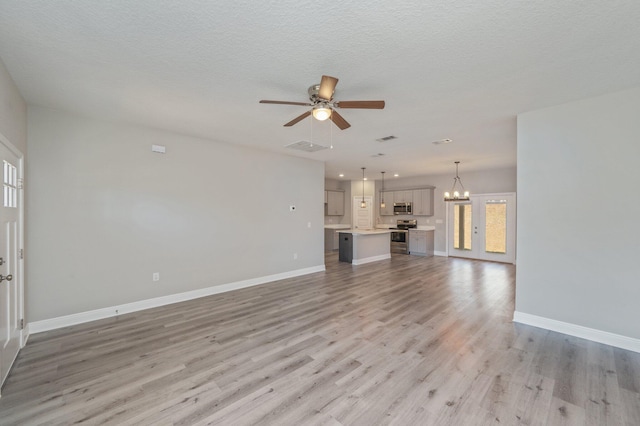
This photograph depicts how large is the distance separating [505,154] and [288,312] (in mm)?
5637

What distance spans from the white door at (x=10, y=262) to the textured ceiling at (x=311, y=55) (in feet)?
3.01

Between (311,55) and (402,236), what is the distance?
8.23 meters

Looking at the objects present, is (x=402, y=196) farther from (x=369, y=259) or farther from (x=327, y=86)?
(x=327, y=86)

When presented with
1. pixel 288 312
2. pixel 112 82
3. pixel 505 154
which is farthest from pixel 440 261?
pixel 112 82

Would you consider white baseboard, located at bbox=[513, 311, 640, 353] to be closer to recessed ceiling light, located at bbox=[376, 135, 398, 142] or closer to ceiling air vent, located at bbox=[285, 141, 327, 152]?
recessed ceiling light, located at bbox=[376, 135, 398, 142]

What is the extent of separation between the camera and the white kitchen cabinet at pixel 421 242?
9.19 metres

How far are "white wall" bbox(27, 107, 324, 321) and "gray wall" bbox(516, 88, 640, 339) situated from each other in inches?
171

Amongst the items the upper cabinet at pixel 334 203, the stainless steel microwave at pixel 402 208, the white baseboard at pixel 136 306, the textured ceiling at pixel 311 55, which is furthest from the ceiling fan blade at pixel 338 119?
the stainless steel microwave at pixel 402 208

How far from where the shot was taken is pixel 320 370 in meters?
2.52

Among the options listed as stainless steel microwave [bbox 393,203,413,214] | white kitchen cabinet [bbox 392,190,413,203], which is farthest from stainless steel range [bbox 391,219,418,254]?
white kitchen cabinet [bbox 392,190,413,203]

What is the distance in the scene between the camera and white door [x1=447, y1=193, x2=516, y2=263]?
7785 mm

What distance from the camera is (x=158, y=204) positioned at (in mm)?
4281

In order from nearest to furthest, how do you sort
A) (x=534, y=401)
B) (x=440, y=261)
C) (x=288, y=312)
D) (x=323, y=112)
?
(x=534, y=401) < (x=323, y=112) < (x=288, y=312) < (x=440, y=261)

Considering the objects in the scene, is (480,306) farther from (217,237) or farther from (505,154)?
(217,237)
